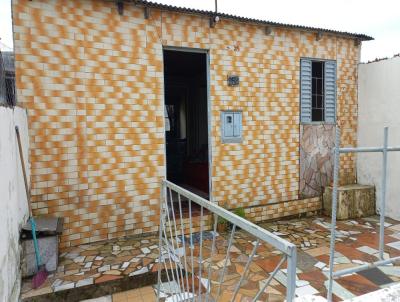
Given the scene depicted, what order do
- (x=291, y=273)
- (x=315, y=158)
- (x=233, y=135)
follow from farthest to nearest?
(x=315, y=158) < (x=233, y=135) < (x=291, y=273)

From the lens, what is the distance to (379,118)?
19.9 feet

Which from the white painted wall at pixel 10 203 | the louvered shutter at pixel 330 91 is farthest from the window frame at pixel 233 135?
the white painted wall at pixel 10 203

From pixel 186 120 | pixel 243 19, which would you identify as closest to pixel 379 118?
pixel 243 19

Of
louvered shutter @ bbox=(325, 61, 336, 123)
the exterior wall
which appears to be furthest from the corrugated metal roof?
louvered shutter @ bbox=(325, 61, 336, 123)

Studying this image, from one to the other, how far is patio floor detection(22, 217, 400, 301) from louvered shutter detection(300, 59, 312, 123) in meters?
2.40

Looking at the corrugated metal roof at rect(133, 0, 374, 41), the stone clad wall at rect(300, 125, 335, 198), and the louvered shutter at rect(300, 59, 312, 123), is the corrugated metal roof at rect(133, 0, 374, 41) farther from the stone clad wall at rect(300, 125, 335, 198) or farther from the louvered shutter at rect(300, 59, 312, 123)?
the stone clad wall at rect(300, 125, 335, 198)

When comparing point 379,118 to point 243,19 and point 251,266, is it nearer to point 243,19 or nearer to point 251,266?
point 243,19

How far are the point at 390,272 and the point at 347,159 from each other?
3.38m

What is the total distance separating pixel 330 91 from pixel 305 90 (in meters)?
0.69

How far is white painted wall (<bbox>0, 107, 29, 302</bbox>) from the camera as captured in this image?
2497 millimetres

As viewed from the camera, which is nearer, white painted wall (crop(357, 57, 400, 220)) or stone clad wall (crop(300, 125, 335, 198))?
white painted wall (crop(357, 57, 400, 220))

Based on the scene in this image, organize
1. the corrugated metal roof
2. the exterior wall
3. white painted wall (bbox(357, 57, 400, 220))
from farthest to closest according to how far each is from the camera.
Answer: white painted wall (bbox(357, 57, 400, 220)), the corrugated metal roof, the exterior wall

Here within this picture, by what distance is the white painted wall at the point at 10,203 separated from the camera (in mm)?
2497

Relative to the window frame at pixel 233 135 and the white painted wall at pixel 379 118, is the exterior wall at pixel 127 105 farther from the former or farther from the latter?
the white painted wall at pixel 379 118
